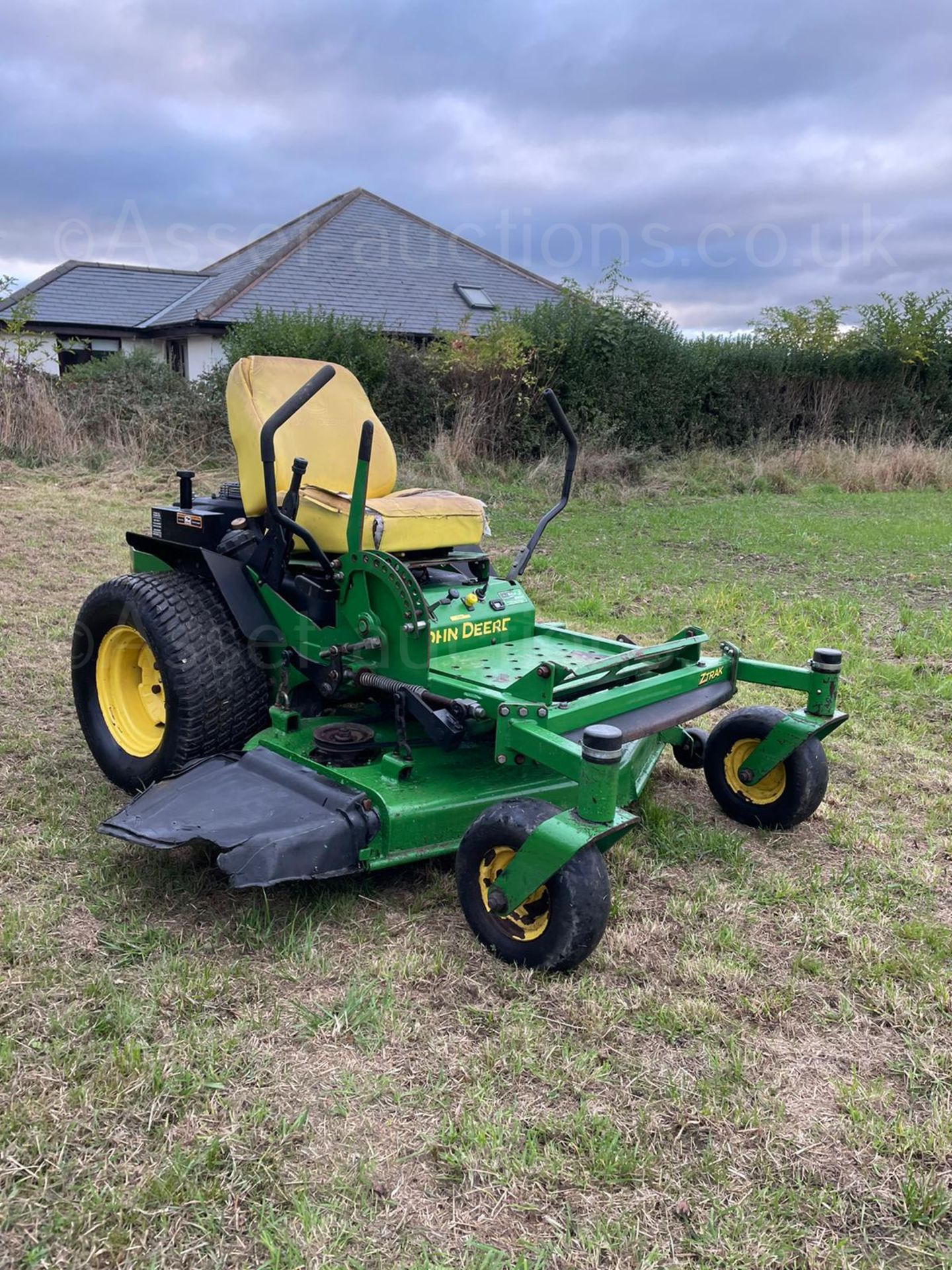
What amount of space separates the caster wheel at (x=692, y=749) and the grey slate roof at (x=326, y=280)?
41.7ft

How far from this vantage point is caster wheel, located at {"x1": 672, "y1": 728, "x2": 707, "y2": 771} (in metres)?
3.86

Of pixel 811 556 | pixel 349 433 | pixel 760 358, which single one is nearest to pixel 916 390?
pixel 760 358

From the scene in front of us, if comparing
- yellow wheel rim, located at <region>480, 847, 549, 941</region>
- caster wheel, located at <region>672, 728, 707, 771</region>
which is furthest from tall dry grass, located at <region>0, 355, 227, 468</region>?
yellow wheel rim, located at <region>480, 847, 549, 941</region>

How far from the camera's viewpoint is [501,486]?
11.4 m

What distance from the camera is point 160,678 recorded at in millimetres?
3633

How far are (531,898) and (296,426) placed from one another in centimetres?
204

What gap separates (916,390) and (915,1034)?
17.0m

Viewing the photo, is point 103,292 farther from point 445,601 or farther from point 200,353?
point 445,601

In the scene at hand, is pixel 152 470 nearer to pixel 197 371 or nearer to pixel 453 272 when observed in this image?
pixel 197 371

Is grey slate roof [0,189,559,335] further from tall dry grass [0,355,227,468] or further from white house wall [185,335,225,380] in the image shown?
tall dry grass [0,355,227,468]

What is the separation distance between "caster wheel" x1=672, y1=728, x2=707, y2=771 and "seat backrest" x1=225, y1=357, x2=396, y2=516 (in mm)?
1600

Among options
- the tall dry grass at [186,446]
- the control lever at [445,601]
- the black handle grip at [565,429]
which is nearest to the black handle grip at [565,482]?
the black handle grip at [565,429]

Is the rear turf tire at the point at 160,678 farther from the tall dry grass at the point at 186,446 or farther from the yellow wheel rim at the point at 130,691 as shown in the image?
the tall dry grass at the point at 186,446

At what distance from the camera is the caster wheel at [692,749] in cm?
386
